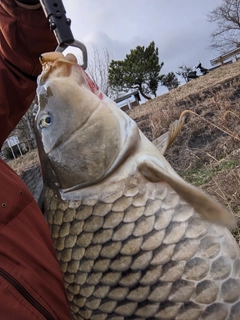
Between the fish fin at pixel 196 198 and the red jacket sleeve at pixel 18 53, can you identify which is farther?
the red jacket sleeve at pixel 18 53

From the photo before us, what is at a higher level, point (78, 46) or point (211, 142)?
point (78, 46)

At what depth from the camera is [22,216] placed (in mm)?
1479

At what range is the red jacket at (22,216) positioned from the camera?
1.28m

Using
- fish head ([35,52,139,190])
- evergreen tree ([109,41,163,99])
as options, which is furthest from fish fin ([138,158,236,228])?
evergreen tree ([109,41,163,99])

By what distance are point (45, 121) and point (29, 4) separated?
0.72 m

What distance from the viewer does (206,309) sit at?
960 millimetres

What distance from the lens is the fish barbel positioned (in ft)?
3.21

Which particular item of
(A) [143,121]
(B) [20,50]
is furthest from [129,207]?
(A) [143,121]

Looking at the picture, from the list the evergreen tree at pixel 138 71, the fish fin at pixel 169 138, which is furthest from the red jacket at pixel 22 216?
the evergreen tree at pixel 138 71

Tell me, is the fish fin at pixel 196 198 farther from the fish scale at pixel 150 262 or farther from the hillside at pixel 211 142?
the hillside at pixel 211 142

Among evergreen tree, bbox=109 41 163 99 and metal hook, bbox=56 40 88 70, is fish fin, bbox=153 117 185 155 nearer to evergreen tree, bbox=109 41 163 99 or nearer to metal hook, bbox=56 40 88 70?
metal hook, bbox=56 40 88 70

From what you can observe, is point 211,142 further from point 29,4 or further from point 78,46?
point 78,46

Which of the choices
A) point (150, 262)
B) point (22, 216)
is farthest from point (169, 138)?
point (22, 216)

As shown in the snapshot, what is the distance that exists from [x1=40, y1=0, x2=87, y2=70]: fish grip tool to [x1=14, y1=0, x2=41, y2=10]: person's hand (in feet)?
1.31
